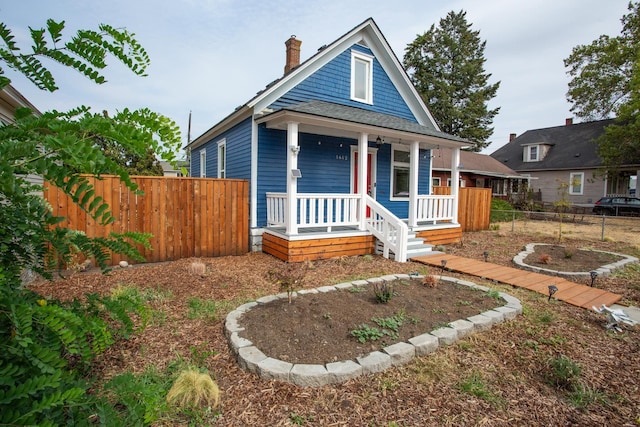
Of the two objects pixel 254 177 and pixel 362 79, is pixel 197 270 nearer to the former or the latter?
pixel 254 177

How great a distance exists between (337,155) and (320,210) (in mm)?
2710

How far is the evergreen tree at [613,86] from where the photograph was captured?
19672 mm

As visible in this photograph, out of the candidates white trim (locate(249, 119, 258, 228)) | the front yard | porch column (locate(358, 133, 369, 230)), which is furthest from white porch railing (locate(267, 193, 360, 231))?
the front yard

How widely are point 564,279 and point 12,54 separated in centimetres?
775

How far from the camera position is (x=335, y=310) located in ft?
12.6

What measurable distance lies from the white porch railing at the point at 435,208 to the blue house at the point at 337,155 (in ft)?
0.11

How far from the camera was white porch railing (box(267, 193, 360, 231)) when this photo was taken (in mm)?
7211

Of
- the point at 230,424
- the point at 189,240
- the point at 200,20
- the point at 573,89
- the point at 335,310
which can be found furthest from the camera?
the point at 573,89

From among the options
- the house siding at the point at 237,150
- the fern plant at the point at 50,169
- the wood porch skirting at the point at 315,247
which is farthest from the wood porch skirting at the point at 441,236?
the fern plant at the point at 50,169

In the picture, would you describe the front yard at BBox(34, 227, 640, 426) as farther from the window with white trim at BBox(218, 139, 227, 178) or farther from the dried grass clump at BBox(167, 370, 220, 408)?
the window with white trim at BBox(218, 139, 227, 178)

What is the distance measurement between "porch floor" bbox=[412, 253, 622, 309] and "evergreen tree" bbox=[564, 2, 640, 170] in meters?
19.8

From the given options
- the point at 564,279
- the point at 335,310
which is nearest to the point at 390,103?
the point at 564,279

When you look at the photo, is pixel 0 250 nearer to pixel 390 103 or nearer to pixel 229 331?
pixel 229 331

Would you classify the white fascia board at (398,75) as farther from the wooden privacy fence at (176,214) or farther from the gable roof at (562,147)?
the gable roof at (562,147)
